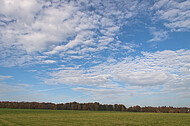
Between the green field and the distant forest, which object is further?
the distant forest

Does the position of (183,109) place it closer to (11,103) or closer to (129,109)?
(129,109)

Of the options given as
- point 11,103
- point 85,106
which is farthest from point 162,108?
point 11,103

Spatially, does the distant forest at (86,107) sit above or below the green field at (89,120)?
below

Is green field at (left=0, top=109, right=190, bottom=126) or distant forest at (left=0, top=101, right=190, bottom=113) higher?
green field at (left=0, top=109, right=190, bottom=126)

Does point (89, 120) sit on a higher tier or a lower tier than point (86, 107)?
higher

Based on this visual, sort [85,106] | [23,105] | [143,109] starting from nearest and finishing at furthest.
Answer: [23,105]
[143,109]
[85,106]

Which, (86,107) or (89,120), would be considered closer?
(89,120)

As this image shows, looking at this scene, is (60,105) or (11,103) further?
(60,105)

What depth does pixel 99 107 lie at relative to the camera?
513 ft

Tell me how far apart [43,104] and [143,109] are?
297ft

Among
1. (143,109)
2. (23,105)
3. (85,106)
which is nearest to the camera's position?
(23,105)

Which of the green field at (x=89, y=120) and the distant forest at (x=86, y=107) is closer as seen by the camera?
the green field at (x=89, y=120)

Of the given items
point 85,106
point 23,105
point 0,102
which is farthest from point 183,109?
point 0,102

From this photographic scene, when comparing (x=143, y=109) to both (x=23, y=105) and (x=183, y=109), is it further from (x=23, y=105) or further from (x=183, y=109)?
(x=23, y=105)
